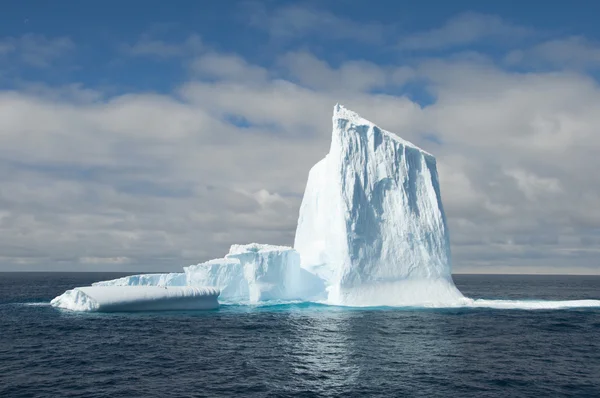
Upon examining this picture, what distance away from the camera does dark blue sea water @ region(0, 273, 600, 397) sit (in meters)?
16.9

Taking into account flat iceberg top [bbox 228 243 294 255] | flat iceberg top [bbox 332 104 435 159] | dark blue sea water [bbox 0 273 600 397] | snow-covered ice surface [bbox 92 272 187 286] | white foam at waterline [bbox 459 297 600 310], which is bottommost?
dark blue sea water [bbox 0 273 600 397]

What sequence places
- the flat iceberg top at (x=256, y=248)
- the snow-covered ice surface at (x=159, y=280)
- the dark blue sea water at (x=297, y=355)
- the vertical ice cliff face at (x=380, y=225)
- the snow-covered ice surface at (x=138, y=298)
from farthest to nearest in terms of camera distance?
1. the snow-covered ice surface at (x=159, y=280)
2. the flat iceberg top at (x=256, y=248)
3. the vertical ice cliff face at (x=380, y=225)
4. the snow-covered ice surface at (x=138, y=298)
5. the dark blue sea water at (x=297, y=355)

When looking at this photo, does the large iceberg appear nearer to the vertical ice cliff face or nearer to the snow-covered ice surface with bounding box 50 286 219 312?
the vertical ice cliff face

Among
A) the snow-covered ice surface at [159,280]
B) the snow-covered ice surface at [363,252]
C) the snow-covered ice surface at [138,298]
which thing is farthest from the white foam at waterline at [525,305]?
the snow-covered ice surface at [159,280]

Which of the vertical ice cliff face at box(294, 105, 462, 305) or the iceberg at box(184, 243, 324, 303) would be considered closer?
the vertical ice cliff face at box(294, 105, 462, 305)

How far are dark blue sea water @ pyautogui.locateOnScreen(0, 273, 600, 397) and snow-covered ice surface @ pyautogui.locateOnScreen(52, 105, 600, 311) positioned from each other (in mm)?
6046

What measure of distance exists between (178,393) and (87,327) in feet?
49.7

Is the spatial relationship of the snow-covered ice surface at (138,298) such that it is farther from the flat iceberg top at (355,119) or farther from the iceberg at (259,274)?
the flat iceberg top at (355,119)

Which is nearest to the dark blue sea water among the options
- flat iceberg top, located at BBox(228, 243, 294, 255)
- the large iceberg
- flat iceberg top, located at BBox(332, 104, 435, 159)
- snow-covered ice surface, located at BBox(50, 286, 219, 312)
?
snow-covered ice surface, located at BBox(50, 286, 219, 312)

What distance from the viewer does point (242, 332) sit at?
2753 centimetres

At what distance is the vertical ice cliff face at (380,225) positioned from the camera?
40000mm

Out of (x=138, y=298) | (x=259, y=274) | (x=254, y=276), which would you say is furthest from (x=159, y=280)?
(x=259, y=274)

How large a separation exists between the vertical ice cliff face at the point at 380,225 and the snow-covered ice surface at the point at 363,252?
0.08m

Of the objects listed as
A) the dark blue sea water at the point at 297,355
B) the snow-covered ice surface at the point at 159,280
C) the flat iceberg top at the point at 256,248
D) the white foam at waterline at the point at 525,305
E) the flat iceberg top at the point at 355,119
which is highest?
the flat iceberg top at the point at 355,119
